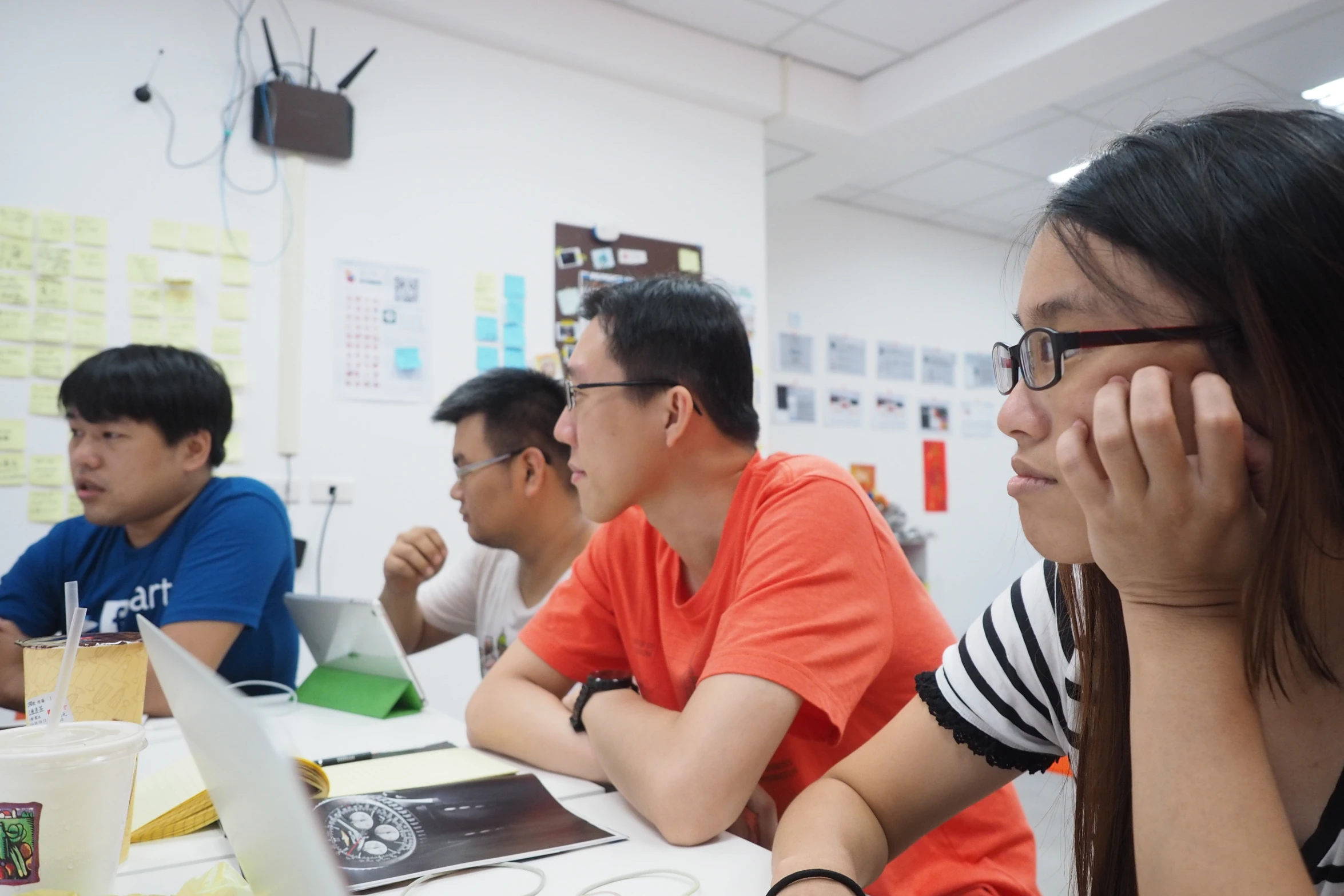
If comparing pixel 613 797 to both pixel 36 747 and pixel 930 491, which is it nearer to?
pixel 36 747

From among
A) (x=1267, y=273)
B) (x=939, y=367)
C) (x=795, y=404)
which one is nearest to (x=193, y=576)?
(x=1267, y=273)

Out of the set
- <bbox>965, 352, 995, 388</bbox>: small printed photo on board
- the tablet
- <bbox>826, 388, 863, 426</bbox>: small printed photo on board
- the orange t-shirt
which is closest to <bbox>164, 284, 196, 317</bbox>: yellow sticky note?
the tablet

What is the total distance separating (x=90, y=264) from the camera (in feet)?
8.39

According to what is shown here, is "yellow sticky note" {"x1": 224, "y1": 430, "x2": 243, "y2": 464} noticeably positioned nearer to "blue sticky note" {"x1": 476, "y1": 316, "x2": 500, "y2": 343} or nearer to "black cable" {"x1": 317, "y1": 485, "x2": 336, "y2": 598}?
"black cable" {"x1": 317, "y1": 485, "x2": 336, "y2": 598}

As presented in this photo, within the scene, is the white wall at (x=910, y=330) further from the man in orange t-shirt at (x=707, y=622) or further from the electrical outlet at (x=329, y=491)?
the man in orange t-shirt at (x=707, y=622)

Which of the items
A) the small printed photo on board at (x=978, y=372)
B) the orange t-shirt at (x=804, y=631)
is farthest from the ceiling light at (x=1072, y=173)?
→ the small printed photo on board at (x=978, y=372)

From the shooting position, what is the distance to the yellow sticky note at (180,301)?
→ 8.70 feet

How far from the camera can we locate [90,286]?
8.39 feet

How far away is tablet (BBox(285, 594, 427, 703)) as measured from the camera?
1.58m

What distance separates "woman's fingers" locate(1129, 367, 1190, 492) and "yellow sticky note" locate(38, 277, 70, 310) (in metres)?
2.76

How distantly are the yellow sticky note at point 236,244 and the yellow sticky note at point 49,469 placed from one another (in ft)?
2.41

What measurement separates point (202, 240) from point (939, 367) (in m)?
3.91

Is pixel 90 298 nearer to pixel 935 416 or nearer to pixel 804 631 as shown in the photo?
pixel 804 631

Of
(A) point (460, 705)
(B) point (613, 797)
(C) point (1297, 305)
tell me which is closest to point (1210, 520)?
(C) point (1297, 305)
